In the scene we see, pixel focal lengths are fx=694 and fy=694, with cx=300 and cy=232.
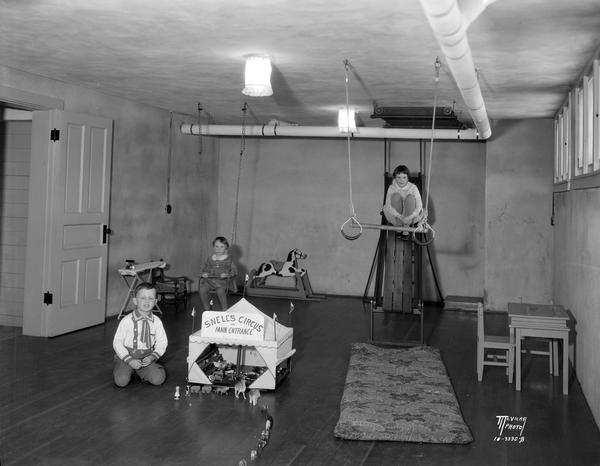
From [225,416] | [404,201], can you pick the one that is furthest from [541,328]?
[404,201]

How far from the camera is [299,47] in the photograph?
533 centimetres

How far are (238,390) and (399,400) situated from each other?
1.18 meters

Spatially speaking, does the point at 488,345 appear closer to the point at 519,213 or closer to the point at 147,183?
the point at 519,213

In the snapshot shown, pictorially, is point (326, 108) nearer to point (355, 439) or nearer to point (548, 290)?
point (548, 290)

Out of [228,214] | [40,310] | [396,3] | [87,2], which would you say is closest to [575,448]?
[396,3]

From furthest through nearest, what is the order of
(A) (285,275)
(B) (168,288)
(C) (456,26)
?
(A) (285,275) → (B) (168,288) → (C) (456,26)

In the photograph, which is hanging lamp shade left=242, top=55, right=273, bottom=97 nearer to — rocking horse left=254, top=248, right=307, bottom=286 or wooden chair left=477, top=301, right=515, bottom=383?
wooden chair left=477, top=301, right=515, bottom=383

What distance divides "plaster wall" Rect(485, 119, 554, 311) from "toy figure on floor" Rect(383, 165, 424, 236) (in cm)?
183

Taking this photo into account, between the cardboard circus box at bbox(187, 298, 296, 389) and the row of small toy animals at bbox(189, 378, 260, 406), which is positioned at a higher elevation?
the cardboard circus box at bbox(187, 298, 296, 389)

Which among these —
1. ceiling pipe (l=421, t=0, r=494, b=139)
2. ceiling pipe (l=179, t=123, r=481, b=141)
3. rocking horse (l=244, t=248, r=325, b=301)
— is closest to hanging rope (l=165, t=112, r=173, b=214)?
ceiling pipe (l=179, t=123, r=481, b=141)

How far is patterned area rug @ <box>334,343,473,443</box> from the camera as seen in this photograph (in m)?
4.33

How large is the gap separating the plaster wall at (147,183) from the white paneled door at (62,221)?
1.20 ft

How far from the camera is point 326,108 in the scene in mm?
8562

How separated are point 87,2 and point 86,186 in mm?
3383
